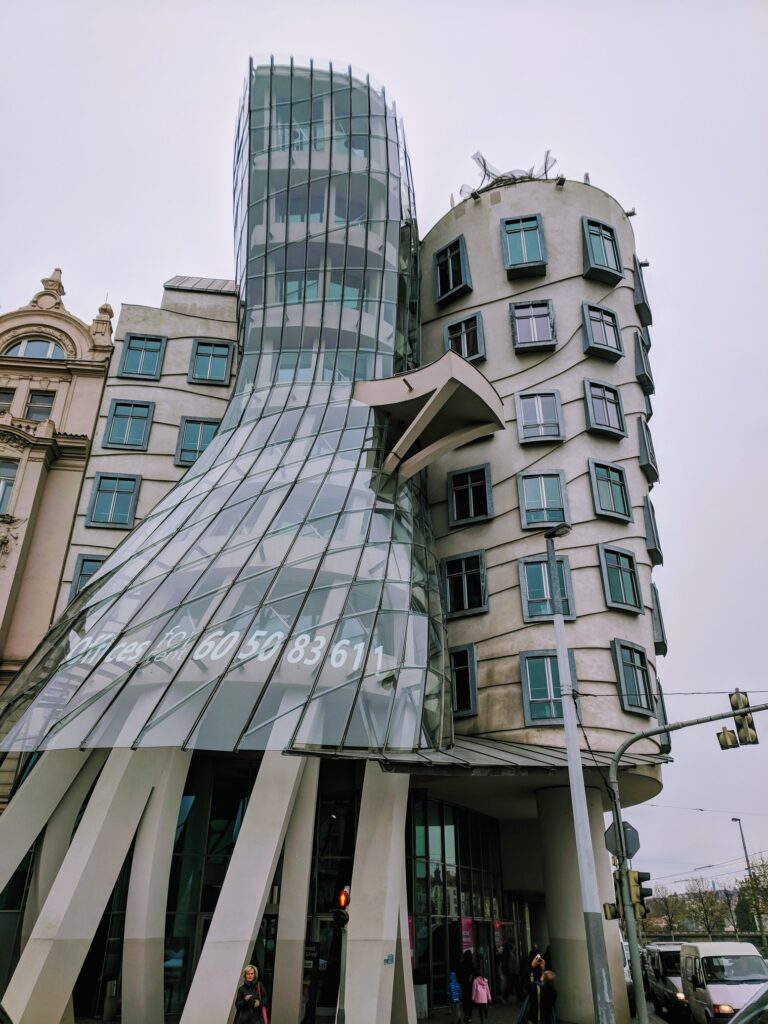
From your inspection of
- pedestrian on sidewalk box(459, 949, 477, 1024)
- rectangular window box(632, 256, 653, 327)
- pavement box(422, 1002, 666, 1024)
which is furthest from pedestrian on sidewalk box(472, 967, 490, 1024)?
rectangular window box(632, 256, 653, 327)

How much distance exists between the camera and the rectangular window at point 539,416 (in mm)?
25453

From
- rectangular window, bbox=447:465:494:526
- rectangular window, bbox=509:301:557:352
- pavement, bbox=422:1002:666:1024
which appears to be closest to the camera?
pavement, bbox=422:1002:666:1024

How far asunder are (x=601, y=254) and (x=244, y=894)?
961 inches

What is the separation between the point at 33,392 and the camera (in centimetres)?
3042

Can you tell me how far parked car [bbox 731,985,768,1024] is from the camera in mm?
5762

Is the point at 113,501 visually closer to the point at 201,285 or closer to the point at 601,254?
the point at 201,285

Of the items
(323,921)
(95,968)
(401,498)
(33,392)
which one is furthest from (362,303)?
(95,968)

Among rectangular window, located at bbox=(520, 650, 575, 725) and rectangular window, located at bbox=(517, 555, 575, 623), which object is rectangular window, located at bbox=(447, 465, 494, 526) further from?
rectangular window, located at bbox=(520, 650, 575, 725)

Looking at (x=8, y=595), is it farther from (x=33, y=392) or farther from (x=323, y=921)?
(x=323, y=921)

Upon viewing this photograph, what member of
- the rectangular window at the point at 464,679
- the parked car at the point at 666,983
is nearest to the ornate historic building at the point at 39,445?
the rectangular window at the point at 464,679

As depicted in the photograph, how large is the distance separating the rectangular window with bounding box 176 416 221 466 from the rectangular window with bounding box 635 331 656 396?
1585cm

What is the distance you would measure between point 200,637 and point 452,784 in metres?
9.62

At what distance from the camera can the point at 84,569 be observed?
2675 cm

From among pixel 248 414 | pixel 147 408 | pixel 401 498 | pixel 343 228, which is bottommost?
pixel 401 498
